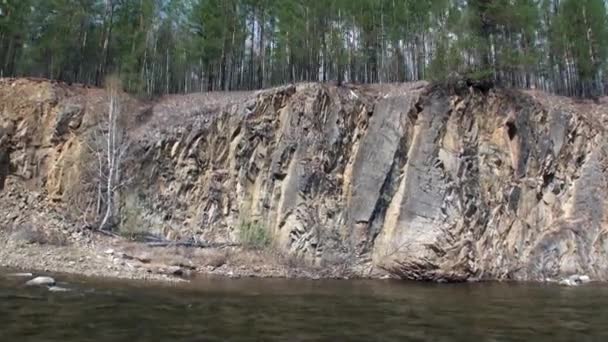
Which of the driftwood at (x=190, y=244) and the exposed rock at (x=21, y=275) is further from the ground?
the driftwood at (x=190, y=244)

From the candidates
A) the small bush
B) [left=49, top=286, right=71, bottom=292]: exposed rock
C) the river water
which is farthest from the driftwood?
[left=49, top=286, right=71, bottom=292]: exposed rock

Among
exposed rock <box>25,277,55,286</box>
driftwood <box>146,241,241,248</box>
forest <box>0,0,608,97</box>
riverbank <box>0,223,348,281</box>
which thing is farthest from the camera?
forest <box>0,0,608,97</box>

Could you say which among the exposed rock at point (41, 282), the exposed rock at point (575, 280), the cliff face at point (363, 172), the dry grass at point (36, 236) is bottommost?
the exposed rock at point (575, 280)

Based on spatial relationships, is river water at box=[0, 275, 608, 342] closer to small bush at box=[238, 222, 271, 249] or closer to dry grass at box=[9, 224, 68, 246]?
small bush at box=[238, 222, 271, 249]

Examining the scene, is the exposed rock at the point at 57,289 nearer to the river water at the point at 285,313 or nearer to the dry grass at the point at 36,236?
the river water at the point at 285,313

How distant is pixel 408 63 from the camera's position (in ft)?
179

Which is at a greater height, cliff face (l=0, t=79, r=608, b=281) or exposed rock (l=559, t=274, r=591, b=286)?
cliff face (l=0, t=79, r=608, b=281)

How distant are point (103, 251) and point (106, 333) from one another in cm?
2047

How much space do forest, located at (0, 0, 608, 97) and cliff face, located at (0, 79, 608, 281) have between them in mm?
8281

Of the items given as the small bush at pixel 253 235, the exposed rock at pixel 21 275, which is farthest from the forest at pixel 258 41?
the exposed rock at pixel 21 275

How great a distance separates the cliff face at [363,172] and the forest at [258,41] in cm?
828

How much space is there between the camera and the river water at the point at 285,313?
1525cm

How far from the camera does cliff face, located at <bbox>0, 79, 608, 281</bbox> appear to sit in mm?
37062

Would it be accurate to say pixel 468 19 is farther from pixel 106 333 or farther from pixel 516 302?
pixel 106 333
